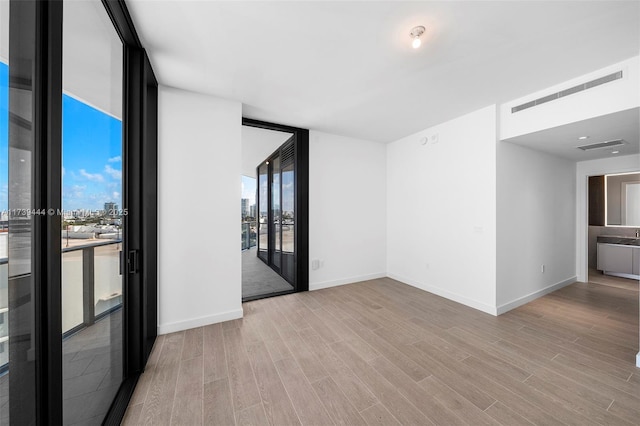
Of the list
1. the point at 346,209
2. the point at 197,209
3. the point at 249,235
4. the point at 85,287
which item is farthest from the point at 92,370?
the point at 249,235

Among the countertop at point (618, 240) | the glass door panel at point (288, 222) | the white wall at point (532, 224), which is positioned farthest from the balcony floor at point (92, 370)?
the countertop at point (618, 240)

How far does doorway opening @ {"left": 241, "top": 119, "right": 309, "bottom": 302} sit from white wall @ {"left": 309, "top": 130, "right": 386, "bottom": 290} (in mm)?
207

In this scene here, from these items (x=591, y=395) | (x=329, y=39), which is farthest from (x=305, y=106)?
(x=591, y=395)

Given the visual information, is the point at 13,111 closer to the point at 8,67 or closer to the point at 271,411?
the point at 8,67

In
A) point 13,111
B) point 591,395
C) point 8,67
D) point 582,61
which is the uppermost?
point 582,61

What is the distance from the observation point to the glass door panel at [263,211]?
20.2 feet

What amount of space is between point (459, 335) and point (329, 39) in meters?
3.23

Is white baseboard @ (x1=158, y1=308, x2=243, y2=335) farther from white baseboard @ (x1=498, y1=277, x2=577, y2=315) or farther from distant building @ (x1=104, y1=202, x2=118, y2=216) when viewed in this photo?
white baseboard @ (x1=498, y1=277, x2=577, y2=315)

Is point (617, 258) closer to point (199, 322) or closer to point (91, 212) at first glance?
point (199, 322)

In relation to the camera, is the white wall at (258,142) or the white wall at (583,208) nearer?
the white wall at (583,208)

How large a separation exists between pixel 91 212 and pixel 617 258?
8.49 m

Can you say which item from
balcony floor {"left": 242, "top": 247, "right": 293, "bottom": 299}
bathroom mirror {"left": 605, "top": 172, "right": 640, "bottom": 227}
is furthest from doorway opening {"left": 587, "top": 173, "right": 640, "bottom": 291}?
balcony floor {"left": 242, "top": 247, "right": 293, "bottom": 299}

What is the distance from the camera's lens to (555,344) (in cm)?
241

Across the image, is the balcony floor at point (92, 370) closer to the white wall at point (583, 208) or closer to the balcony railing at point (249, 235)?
the balcony railing at point (249, 235)
